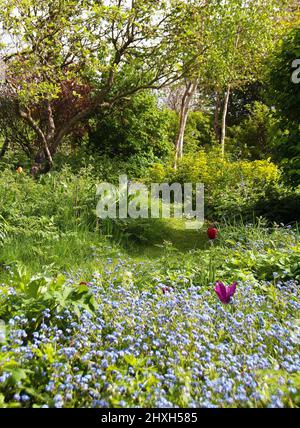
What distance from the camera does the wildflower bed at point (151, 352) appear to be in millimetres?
1781

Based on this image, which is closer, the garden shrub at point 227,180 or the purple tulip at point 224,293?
the purple tulip at point 224,293

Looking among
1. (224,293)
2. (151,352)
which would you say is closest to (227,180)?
(224,293)

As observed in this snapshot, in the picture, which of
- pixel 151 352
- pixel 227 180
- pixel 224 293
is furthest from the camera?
pixel 227 180

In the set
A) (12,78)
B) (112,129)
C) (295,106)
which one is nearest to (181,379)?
(295,106)

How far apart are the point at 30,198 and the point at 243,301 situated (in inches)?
145

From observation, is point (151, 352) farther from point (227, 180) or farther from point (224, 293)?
point (227, 180)

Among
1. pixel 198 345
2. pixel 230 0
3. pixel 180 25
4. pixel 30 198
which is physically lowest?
pixel 198 345

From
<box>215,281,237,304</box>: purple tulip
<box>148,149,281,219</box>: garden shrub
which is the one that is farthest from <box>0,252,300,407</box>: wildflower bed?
<box>148,149,281,219</box>: garden shrub

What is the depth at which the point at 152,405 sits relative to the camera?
176 centimetres

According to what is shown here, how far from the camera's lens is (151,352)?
2092 mm

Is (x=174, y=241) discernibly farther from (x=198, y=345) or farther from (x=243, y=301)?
(x=198, y=345)

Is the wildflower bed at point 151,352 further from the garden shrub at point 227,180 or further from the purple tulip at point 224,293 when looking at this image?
the garden shrub at point 227,180

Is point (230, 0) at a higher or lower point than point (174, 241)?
higher

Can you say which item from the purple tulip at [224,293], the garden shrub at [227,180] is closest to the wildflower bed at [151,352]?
the purple tulip at [224,293]
